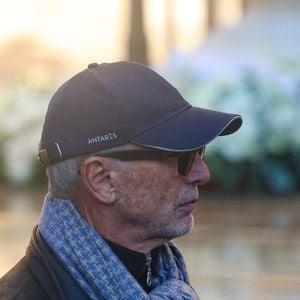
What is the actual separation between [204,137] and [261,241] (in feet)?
23.8

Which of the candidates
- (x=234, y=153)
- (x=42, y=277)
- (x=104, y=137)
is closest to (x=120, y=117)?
(x=104, y=137)

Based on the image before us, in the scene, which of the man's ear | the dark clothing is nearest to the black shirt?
the dark clothing

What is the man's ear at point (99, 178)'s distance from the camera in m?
2.30

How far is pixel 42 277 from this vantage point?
7.37ft

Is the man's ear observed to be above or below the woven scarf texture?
above

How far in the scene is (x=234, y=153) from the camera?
12.7 metres

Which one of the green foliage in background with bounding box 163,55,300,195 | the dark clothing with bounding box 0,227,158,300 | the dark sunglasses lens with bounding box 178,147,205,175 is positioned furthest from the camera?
the green foliage in background with bounding box 163,55,300,195

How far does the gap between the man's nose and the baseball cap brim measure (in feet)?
0.26

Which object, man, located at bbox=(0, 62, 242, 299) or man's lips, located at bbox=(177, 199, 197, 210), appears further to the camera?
man's lips, located at bbox=(177, 199, 197, 210)

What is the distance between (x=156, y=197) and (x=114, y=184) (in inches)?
4.1

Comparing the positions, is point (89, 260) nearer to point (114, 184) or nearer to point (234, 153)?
point (114, 184)

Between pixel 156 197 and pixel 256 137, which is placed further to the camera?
pixel 256 137

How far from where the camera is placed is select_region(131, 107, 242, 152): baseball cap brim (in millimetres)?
2283

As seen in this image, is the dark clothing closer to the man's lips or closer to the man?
the man
